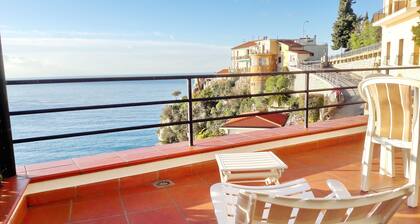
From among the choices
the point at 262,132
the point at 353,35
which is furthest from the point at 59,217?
the point at 353,35

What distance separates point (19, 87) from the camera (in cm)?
241

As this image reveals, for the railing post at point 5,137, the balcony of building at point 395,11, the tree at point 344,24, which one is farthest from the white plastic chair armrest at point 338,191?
the tree at point 344,24

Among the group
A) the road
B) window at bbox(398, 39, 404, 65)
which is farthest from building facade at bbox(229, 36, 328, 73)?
window at bbox(398, 39, 404, 65)

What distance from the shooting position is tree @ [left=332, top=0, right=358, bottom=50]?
1507 inches

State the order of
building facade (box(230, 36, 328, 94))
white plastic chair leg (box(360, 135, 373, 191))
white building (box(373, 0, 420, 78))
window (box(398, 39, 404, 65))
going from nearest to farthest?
white plastic chair leg (box(360, 135, 373, 191))
white building (box(373, 0, 420, 78))
window (box(398, 39, 404, 65))
building facade (box(230, 36, 328, 94))

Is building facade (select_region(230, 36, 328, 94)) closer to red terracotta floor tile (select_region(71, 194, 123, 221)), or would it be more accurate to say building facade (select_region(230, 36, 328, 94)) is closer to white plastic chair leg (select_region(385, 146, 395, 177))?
white plastic chair leg (select_region(385, 146, 395, 177))

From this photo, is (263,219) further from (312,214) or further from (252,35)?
(252,35)

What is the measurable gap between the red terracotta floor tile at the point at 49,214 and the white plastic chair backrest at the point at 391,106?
2466 millimetres

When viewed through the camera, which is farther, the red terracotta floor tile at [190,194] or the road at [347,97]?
the road at [347,97]

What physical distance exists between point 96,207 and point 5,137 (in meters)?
0.86

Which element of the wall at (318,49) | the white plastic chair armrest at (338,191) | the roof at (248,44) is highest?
the roof at (248,44)

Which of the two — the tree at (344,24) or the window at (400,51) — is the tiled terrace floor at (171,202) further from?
the tree at (344,24)

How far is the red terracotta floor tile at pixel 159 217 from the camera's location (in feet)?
7.03

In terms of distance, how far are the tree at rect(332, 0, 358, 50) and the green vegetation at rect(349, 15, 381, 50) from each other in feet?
2.84
